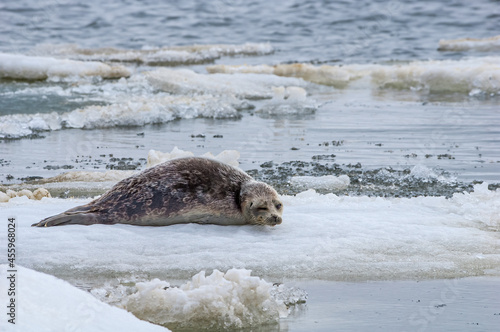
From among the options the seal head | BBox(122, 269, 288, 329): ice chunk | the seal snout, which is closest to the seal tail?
the seal head

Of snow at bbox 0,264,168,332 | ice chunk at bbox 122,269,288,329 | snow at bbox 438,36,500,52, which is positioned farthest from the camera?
snow at bbox 438,36,500,52

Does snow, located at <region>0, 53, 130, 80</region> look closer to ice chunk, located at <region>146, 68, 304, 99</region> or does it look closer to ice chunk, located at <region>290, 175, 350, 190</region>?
ice chunk, located at <region>146, 68, 304, 99</region>

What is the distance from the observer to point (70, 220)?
17.3 ft

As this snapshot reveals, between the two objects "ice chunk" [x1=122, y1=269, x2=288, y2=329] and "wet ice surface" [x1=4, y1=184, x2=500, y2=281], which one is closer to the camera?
"ice chunk" [x1=122, y1=269, x2=288, y2=329]

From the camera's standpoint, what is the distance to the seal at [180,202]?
530 centimetres

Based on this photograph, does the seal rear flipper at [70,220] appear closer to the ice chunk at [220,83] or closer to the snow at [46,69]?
the ice chunk at [220,83]

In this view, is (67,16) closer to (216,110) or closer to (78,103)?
(78,103)

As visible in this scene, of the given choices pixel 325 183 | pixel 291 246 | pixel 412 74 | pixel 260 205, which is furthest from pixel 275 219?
pixel 412 74

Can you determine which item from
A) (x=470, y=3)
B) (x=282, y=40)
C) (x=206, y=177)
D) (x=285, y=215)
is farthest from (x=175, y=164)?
(x=470, y=3)

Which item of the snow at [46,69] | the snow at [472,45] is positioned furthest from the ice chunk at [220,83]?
the snow at [472,45]

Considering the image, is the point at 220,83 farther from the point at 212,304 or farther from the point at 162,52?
the point at 212,304

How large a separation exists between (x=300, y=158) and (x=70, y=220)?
13.2 feet

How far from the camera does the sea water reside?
455cm

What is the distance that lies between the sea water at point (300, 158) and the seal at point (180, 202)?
0.13 metres
